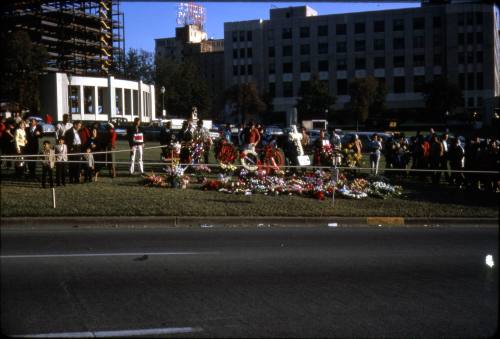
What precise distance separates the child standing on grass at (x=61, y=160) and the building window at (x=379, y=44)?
7815 centimetres

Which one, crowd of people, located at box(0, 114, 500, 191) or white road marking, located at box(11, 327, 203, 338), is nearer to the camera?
white road marking, located at box(11, 327, 203, 338)

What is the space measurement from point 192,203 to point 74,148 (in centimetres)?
439

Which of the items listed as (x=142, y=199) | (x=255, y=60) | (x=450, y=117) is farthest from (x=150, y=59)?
(x=142, y=199)

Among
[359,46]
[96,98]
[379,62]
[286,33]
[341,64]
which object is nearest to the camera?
[96,98]

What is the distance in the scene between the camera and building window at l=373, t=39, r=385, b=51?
88312 mm

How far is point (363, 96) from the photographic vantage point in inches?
Answer: 2904

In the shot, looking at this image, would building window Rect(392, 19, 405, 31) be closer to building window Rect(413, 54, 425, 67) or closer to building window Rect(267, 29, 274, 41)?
building window Rect(413, 54, 425, 67)

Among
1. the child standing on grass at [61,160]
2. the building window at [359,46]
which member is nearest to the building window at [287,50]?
the building window at [359,46]

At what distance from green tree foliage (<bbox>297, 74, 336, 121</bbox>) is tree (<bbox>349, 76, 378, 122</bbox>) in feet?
9.67

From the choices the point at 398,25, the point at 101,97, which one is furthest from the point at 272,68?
the point at 101,97

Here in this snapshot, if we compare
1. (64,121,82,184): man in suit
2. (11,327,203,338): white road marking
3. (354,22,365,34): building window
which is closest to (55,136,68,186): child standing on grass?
(64,121,82,184): man in suit

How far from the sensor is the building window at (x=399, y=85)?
8831 centimetres

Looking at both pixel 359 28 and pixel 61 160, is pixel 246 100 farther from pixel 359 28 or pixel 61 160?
pixel 61 160

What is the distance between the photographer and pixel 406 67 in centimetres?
8769
